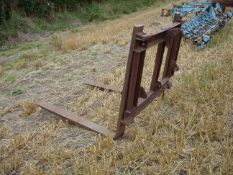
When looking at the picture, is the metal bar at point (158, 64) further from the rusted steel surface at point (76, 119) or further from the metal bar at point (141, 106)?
the rusted steel surface at point (76, 119)

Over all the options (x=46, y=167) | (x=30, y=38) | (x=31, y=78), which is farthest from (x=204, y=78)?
(x=30, y=38)

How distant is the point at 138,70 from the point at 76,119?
1316mm

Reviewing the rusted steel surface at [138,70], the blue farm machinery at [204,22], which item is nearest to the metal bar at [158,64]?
the rusted steel surface at [138,70]

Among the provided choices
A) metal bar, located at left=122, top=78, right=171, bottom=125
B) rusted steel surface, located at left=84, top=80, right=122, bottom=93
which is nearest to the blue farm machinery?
rusted steel surface, located at left=84, top=80, right=122, bottom=93

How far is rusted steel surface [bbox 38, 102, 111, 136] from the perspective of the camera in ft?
13.3

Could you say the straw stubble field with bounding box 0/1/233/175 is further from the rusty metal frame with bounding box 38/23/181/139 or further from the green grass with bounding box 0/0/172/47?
the green grass with bounding box 0/0/172/47

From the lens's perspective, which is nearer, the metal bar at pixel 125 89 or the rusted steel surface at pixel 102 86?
the metal bar at pixel 125 89

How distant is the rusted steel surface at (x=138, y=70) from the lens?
130 inches

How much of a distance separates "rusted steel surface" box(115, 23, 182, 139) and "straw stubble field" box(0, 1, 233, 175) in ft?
0.65

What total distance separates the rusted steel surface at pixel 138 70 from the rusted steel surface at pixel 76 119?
12.6 inches

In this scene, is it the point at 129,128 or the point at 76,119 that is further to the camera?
the point at 76,119

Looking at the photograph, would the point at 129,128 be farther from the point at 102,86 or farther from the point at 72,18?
the point at 72,18

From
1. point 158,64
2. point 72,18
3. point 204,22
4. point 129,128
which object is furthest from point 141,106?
point 72,18

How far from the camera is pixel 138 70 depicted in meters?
3.45
